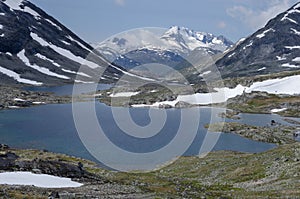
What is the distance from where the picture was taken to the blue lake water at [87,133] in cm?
9944

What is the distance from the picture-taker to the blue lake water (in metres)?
99.4

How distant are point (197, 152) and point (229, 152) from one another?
7875 millimetres

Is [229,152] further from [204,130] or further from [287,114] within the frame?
[287,114]

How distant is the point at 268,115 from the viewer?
168 meters

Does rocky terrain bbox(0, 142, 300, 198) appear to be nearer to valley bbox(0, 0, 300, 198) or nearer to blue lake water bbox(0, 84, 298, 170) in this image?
valley bbox(0, 0, 300, 198)

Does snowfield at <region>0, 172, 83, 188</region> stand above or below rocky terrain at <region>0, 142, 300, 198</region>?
below

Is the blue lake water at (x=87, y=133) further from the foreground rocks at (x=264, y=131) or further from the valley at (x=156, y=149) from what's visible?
the foreground rocks at (x=264, y=131)

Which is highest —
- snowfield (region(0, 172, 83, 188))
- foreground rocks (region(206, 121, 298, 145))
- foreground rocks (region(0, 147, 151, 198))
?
foreground rocks (region(206, 121, 298, 145))

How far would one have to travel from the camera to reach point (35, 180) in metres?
45.2

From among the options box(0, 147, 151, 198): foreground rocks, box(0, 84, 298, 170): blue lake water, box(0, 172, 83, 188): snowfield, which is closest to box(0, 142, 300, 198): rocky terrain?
box(0, 147, 151, 198): foreground rocks

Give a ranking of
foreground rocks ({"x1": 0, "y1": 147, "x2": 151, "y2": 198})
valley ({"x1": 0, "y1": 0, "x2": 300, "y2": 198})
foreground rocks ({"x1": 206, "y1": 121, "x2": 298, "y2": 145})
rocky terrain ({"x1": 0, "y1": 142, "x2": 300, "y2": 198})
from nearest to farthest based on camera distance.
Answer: foreground rocks ({"x1": 0, "y1": 147, "x2": 151, "y2": 198}) < rocky terrain ({"x1": 0, "y1": 142, "x2": 300, "y2": 198}) < valley ({"x1": 0, "y1": 0, "x2": 300, "y2": 198}) < foreground rocks ({"x1": 206, "y1": 121, "x2": 298, "y2": 145})

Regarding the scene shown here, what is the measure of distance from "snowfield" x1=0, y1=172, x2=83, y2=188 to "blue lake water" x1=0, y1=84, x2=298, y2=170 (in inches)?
1634

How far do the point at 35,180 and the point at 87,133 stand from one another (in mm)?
68718

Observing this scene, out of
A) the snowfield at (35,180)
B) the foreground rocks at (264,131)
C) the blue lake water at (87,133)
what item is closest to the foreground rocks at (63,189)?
the snowfield at (35,180)
